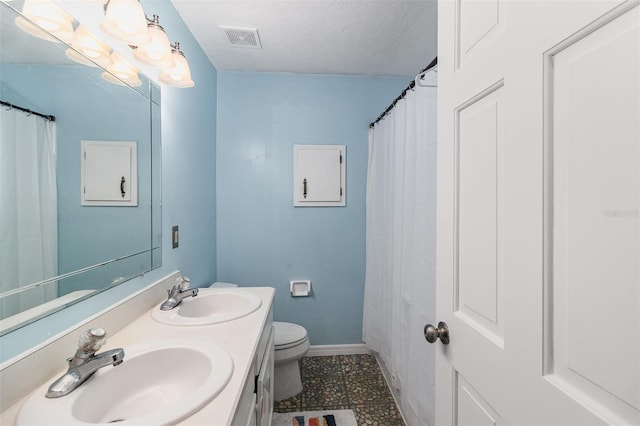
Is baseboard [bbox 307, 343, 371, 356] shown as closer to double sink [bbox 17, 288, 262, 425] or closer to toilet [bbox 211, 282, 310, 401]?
toilet [bbox 211, 282, 310, 401]

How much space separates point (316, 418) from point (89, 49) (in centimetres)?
204

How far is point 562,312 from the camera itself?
0.47 metres

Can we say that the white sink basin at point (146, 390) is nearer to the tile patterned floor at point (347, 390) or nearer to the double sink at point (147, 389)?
the double sink at point (147, 389)

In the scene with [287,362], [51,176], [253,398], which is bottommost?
[287,362]

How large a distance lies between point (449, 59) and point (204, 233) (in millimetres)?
1775

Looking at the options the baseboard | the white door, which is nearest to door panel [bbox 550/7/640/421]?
the white door

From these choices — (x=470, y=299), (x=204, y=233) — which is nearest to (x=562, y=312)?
(x=470, y=299)

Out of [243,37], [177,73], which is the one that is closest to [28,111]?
[177,73]

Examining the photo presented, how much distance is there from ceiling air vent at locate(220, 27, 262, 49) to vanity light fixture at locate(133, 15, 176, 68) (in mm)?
716

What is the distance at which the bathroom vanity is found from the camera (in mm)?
620

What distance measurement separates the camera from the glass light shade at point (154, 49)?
3.45 feet

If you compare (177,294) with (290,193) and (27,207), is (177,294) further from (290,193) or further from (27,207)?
(290,193)

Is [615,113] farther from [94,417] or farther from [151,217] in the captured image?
[151,217]

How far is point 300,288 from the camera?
226cm
